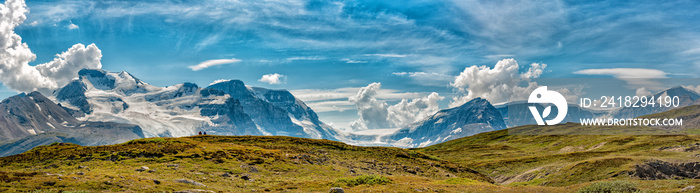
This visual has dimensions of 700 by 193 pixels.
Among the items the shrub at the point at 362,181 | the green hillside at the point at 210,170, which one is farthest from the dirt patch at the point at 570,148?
the shrub at the point at 362,181

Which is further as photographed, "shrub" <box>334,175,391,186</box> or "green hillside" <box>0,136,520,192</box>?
"shrub" <box>334,175,391,186</box>

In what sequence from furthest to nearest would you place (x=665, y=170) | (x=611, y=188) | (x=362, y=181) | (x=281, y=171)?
(x=665, y=170)
(x=281, y=171)
(x=362, y=181)
(x=611, y=188)

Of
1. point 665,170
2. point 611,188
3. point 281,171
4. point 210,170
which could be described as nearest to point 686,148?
point 665,170

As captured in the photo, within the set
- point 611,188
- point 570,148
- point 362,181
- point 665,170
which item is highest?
point 611,188

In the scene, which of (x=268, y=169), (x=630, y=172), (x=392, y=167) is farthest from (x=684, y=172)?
(x=268, y=169)

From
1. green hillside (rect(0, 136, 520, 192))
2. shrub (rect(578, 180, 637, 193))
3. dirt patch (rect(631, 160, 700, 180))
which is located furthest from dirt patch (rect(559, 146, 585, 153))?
shrub (rect(578, 180, 637, 193))

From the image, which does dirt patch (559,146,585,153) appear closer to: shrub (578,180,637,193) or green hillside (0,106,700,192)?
green hillside (0,106,700,192)

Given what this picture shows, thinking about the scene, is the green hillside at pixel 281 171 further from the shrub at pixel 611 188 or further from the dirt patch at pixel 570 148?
the dirt patch at pixel 570 148

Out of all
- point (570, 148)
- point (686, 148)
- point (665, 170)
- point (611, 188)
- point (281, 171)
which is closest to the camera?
point (611, 188)

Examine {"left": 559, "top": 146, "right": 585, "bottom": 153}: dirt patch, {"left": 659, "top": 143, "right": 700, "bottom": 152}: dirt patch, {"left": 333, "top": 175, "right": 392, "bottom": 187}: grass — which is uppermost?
{"left": 659, "top": 143, "right": 700, "bottom": 152}: dirt patch

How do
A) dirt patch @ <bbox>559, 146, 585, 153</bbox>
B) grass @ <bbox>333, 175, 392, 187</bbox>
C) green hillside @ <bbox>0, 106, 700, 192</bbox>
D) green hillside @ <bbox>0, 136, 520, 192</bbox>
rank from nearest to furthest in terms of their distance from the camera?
green hillside @ <bbox>0, 136, 520, 192</bbox> < green hillside @ <bbox>0, 106, 700, 192</bbox> < grass @ <bbox>333, 175, 392, 187</bbox> < dirt patch @ <bbox>559, 146, 585, 153</bbox>

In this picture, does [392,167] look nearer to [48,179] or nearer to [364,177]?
[364,177]

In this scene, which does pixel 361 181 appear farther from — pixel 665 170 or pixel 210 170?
pixel 665 170

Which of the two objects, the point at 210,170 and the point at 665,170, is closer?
the point at 210,170
